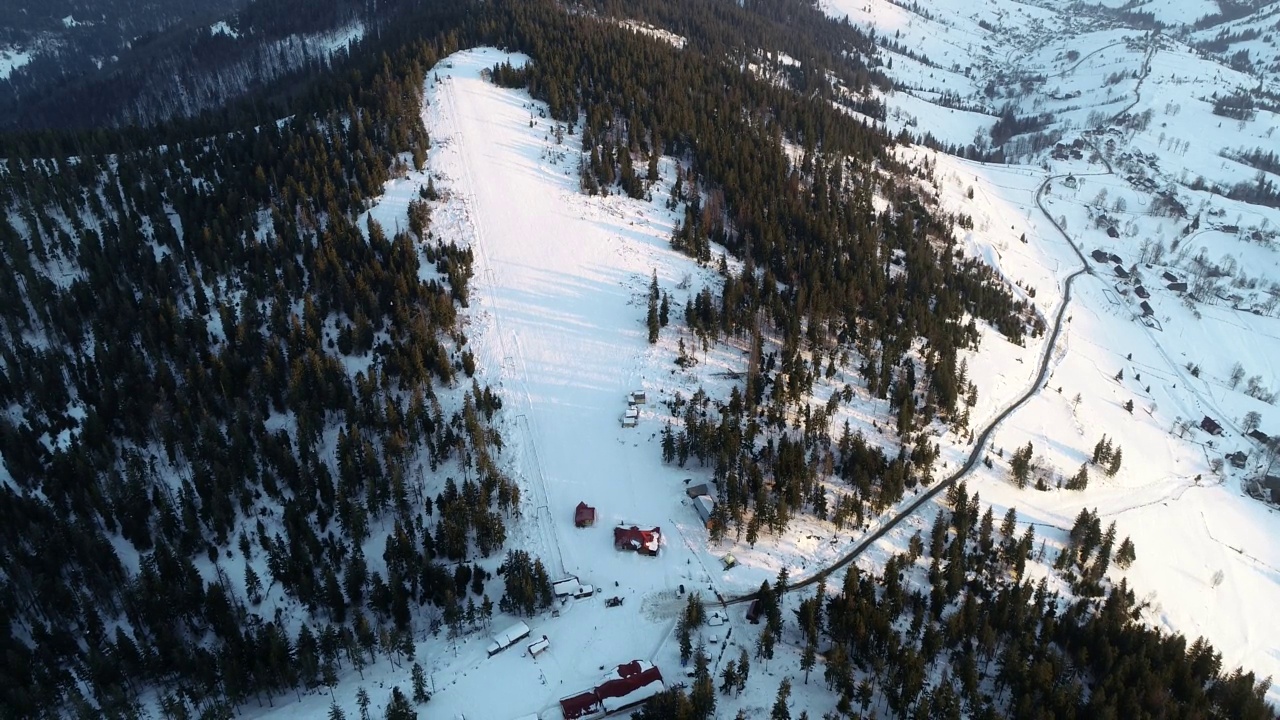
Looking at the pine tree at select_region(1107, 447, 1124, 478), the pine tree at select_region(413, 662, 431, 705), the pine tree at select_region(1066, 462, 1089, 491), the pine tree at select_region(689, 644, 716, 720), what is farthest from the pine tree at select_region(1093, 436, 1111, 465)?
the pine tree at select_region(413, 662, 431, 705)

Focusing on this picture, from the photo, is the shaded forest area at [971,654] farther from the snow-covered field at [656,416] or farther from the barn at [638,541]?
the barn at [638,541]

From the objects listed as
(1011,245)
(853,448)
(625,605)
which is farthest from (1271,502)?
(625,605)

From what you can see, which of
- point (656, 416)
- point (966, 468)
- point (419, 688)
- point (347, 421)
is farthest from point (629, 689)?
point (966, 468)

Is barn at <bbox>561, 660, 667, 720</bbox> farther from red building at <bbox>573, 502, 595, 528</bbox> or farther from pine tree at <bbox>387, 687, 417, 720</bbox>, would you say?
red building at <bbox>573, 502, 595, 528</bbox>

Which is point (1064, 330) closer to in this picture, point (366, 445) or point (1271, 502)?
point (1271, 502)

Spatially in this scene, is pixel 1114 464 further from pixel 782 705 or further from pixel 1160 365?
pixel 782 705
